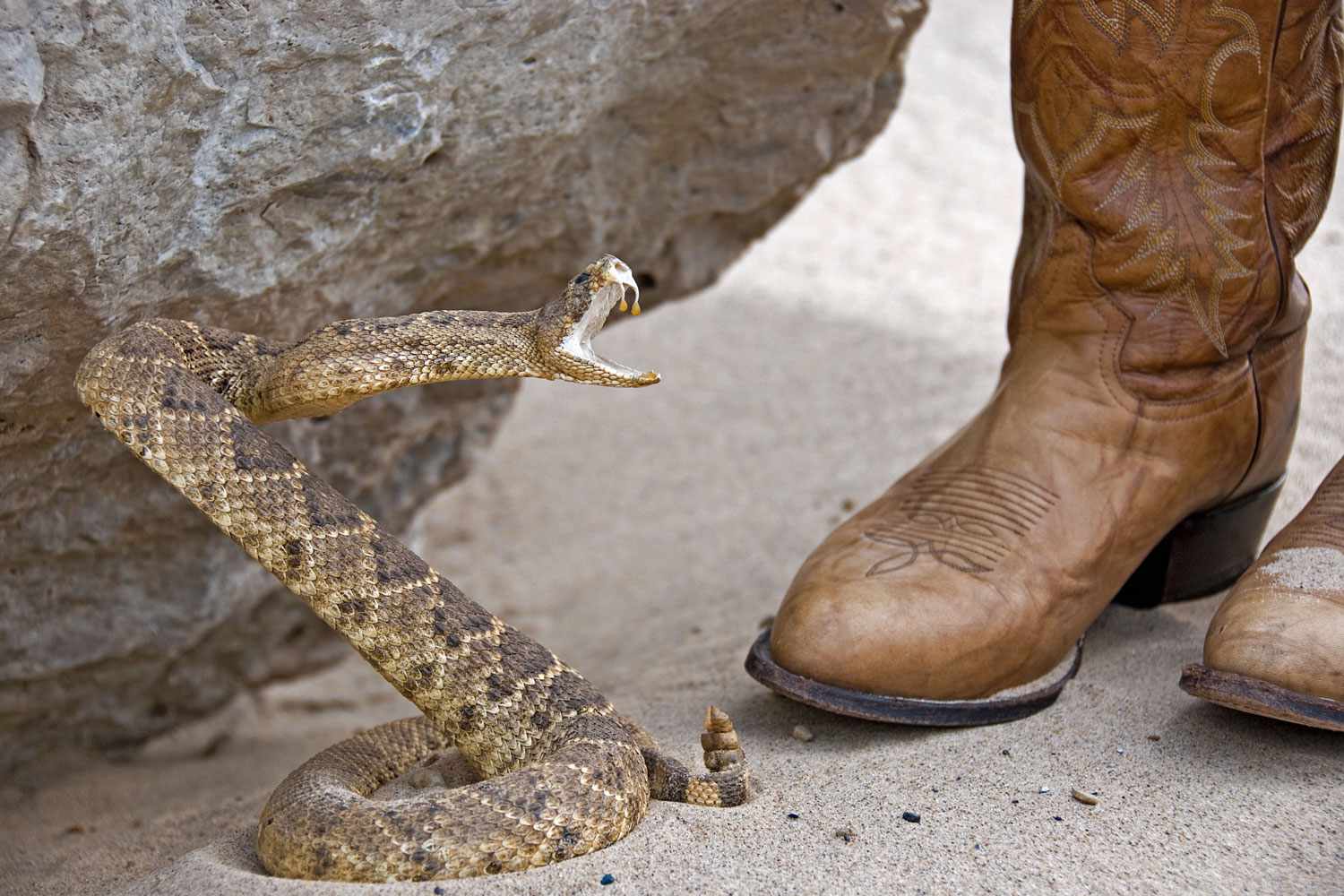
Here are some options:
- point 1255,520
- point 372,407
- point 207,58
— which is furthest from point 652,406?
point 207,58

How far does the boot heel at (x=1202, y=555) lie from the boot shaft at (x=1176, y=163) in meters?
0.39

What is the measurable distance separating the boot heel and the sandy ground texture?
93 mm

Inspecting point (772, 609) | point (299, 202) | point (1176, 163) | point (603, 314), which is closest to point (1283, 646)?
point (1176, 163)

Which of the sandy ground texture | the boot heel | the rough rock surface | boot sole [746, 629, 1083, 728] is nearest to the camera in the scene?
the sandy ground texture

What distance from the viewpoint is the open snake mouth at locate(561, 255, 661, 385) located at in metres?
2.49

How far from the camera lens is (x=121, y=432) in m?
2.41

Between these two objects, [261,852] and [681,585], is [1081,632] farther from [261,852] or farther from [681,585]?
[681,585]

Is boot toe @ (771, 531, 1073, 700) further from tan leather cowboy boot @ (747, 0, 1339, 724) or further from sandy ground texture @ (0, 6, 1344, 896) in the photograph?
sandy ground texture @ (0, 6, 1344, 896)

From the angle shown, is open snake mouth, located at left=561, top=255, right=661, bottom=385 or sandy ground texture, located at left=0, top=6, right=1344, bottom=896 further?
open snake mouth, located at left=561, top=255, right=661, bottom=385

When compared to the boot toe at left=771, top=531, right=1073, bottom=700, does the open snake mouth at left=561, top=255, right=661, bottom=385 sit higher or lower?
higher

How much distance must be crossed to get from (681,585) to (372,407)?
152 cm

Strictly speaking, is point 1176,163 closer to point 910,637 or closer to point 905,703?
point 910,637

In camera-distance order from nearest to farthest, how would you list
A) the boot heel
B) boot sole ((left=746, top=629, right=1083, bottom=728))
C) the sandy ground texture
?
the sandy ground texture → boot sole ((left=746, top=629, right=1083, bottom=728)) → the boot heel

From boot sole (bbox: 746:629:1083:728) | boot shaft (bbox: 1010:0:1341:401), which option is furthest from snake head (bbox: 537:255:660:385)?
boot shaft (bbox: 1010:0:1341:401)
